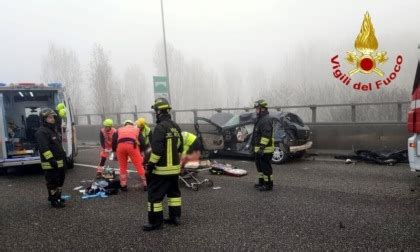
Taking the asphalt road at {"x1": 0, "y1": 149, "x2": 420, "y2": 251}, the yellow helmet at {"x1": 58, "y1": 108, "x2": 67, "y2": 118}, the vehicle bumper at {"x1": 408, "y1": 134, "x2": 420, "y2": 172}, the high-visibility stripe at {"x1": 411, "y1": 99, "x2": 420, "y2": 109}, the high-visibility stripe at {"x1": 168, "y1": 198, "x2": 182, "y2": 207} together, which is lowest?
the asphalt road at {"x1": 0, "y1": 149, "x2": 420, "y2": 251}

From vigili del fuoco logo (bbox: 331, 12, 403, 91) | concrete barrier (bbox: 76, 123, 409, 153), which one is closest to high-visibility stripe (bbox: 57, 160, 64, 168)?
concrete barrier (bbox: 76, 123, 409, 153)

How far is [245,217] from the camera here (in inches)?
223

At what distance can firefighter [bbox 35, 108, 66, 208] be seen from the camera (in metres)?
6.54

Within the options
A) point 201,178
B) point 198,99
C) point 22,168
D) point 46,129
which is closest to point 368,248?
point 201,178

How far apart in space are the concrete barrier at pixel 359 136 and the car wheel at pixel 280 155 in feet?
6.80

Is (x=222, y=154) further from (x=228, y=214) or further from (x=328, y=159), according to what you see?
(x=228, y=214)

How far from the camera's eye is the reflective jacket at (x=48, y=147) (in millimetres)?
6520

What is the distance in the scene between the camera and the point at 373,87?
669 inches

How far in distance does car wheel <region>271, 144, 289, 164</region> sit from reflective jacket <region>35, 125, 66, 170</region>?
18.3 feet

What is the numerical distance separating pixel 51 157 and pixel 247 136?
588cm

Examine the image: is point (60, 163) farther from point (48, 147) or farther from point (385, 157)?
point (385, 157)

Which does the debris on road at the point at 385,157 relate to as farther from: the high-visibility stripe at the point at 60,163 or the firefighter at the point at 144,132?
the high-visibility stripe at the point at 60,163

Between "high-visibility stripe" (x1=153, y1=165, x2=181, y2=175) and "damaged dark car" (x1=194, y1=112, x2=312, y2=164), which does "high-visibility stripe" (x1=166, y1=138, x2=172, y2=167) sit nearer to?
"high-visibility stripe" (x1=153, y1=165, x2=181, y2=175)

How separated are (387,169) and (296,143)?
2.30 meters
